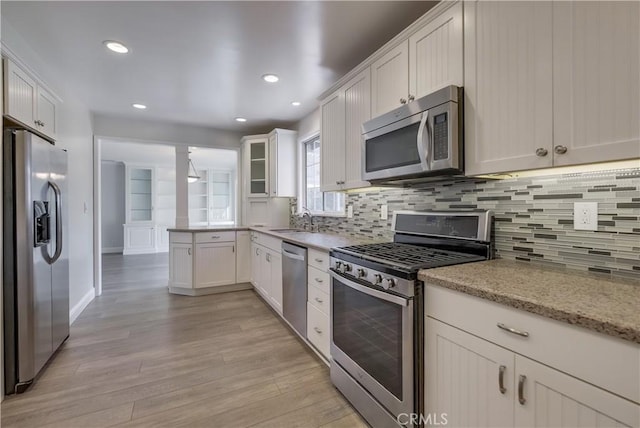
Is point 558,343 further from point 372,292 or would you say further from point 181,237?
point 181,237

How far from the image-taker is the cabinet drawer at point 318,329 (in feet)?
7.10

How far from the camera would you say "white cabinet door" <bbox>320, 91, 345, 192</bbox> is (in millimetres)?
2508

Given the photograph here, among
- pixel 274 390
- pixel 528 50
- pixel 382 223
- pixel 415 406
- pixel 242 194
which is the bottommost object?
pixel 274 390

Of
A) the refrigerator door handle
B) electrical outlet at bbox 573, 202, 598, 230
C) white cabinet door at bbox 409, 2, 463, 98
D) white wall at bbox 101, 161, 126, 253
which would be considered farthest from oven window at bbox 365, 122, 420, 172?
white wall at bbox 101, 161, 126, 253

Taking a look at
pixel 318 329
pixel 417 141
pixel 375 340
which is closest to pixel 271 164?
pixel 318 329

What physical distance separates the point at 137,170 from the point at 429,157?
8151mm

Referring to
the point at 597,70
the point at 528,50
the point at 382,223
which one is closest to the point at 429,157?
the point at 528,50

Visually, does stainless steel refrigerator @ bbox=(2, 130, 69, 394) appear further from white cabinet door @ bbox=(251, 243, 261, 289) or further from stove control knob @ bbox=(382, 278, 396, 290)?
stove control knob @ bbox=(382, 278, 396, 290)

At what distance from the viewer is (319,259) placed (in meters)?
2.25

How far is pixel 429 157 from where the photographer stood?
159 centimetres

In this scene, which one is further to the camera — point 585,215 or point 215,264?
point 215,264

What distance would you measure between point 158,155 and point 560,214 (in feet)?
24.2

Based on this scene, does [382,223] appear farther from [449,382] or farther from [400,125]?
[449,382]

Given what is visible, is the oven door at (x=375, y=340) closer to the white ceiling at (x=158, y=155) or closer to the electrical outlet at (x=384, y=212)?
the electrical outlet at (x=384, y=212)
